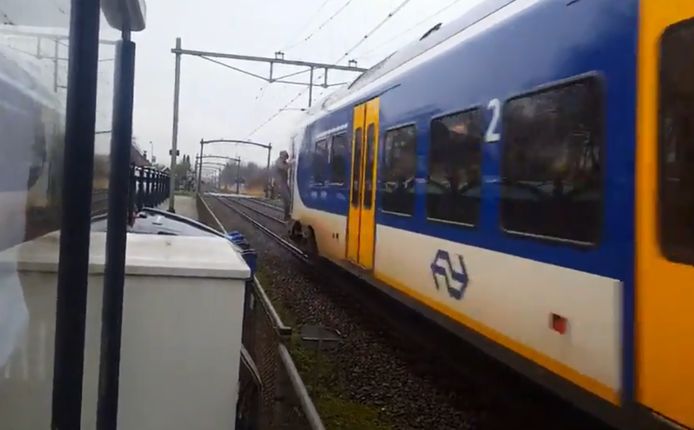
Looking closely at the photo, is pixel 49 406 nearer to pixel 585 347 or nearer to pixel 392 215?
pixel 585 347

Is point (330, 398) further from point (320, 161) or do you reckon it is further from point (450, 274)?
point (320, 161)

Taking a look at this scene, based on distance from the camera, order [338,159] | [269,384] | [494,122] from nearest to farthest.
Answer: [494,122]
[269,384]
[338,159]

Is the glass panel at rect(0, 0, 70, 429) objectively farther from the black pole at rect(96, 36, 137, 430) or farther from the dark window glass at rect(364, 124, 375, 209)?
the dark window glass at rect(364, 124, 375, 209)

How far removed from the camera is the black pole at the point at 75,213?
161cm

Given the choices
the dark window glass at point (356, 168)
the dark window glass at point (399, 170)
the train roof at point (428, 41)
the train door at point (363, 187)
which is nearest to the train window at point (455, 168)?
the dark window glass at point (399, 170)

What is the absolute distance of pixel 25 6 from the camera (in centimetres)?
145

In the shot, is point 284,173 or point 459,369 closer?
point 459,369

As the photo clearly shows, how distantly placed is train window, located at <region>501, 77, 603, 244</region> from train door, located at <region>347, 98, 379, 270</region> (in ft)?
12.6

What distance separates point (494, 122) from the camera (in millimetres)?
5520

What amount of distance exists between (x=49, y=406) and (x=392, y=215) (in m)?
6.42

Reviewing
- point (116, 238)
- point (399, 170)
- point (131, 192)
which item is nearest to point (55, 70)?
point (116, 238)

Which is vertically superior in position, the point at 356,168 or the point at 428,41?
the point at 428,41

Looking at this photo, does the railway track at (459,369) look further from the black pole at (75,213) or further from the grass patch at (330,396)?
the black pole at (75,213)

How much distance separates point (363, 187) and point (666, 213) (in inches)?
241
